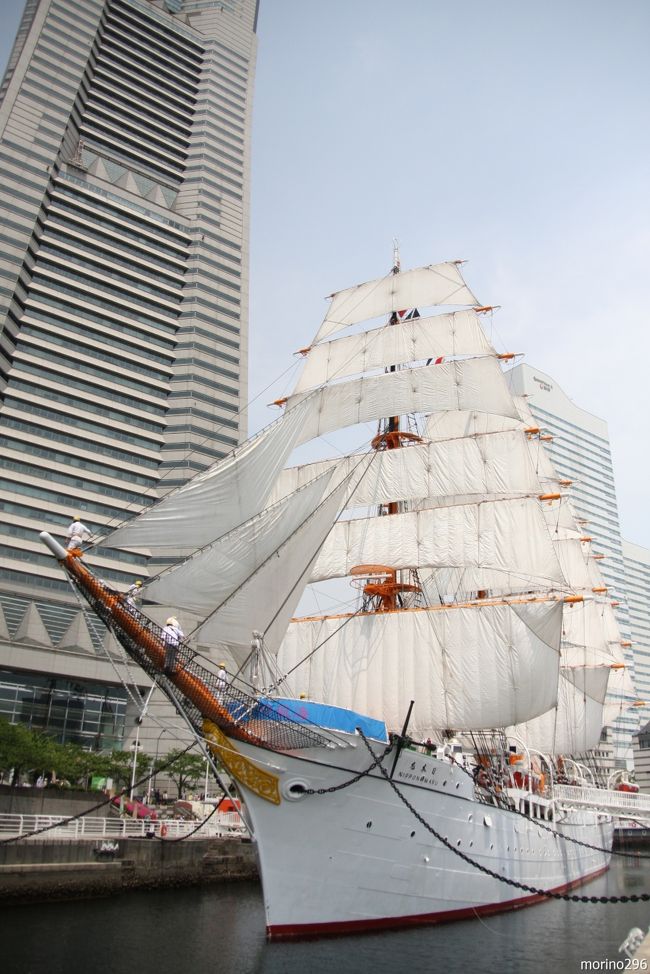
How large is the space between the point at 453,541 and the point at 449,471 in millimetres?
3645

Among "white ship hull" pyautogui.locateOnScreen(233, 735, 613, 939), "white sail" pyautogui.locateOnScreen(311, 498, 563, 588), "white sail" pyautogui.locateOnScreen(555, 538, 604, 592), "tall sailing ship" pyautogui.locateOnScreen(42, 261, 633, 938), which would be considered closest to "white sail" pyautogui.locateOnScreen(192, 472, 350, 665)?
"tall sailing ship" pyautogui.locateOnScreen(42, 261, 633, 938)

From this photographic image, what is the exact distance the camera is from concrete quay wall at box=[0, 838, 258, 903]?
2127 cm

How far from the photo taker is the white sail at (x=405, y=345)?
1517 inches

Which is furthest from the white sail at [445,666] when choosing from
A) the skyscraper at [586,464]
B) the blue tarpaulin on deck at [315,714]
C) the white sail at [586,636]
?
the skyscraper at [586,464]

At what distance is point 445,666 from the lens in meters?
29.6

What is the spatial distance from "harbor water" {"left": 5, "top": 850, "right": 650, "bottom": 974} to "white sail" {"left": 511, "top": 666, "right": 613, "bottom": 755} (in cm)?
1525

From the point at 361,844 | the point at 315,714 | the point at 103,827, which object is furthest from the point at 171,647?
the point at 103,827

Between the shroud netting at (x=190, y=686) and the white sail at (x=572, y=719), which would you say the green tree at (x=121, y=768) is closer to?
the white sail at (x=572, y=719)

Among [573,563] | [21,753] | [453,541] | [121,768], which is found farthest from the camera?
[573,563]

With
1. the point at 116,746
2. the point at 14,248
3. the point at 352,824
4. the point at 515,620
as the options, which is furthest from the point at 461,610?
the point at 14,248

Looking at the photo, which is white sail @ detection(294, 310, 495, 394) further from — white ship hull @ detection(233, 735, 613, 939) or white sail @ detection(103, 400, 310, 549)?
white ship hull @ detection(233, 735, 613, 939)

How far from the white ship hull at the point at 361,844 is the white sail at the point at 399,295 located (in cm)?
2783

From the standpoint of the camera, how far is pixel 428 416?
150 ft

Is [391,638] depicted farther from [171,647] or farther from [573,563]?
[573,563]
